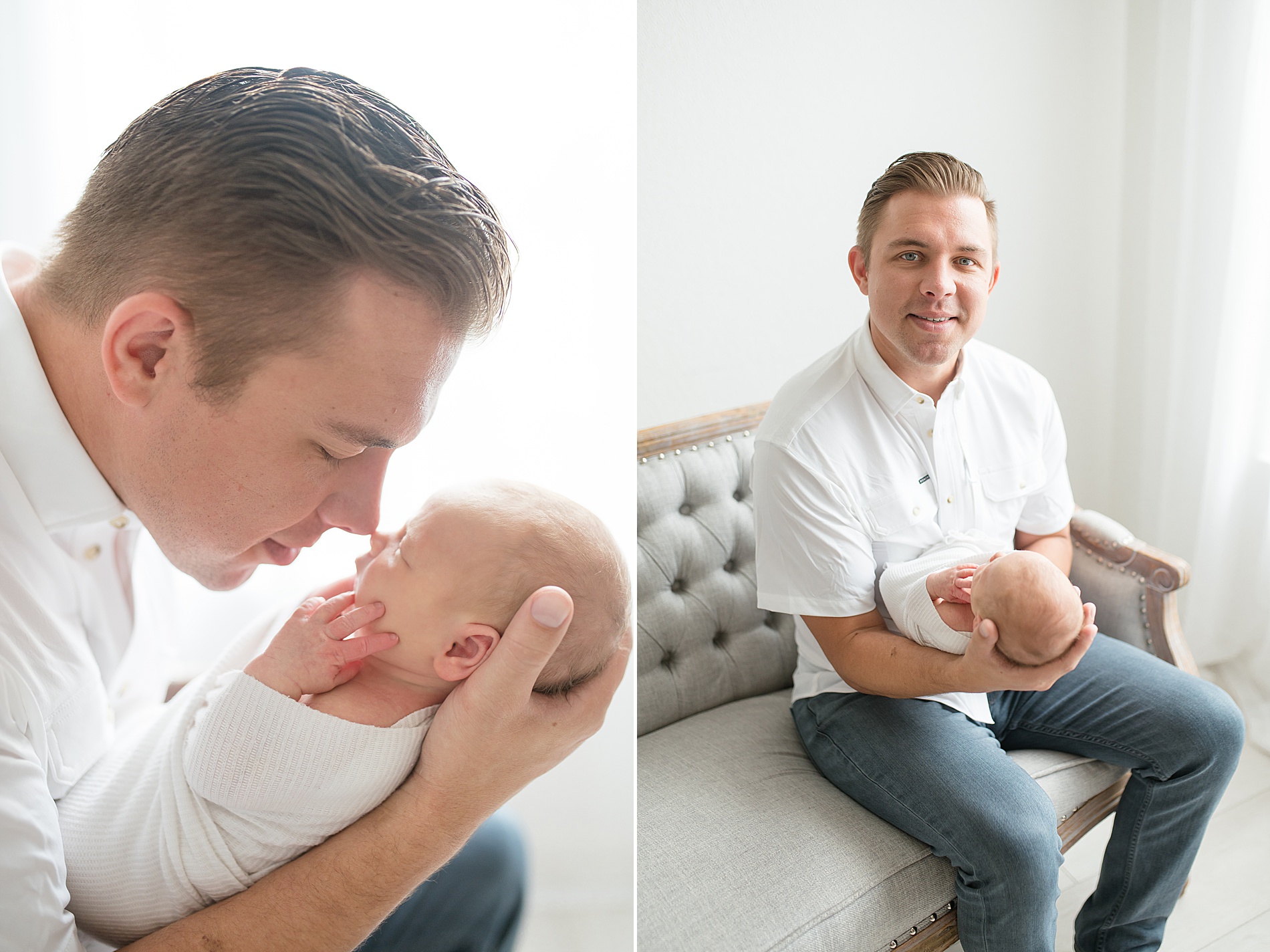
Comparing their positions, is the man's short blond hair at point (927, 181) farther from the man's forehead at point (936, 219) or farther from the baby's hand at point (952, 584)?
the baby's hand at point (952, 584)

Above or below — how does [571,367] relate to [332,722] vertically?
above

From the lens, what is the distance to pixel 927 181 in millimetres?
550

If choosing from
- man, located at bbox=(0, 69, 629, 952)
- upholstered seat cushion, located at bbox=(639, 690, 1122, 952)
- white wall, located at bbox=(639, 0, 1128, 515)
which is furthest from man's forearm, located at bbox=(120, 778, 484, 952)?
white wall, located at bbox=(639, 0, 1128, 515)

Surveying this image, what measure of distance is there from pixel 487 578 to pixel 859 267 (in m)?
0.36

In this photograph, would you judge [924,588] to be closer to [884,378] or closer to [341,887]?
[884,378]

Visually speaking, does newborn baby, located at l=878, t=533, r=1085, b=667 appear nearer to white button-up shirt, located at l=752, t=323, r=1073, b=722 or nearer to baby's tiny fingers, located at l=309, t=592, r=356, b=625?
white button-up shirt, located at l=752, t=323, r=1073, b=722

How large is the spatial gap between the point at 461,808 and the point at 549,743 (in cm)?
6

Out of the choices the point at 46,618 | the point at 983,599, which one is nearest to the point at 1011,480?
the point at 983,599

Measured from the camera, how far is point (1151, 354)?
1.26m

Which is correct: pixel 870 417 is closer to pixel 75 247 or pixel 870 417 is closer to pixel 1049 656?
pixel 1049 656

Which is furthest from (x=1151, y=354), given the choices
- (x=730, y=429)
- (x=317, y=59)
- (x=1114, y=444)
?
(x=317, y=59)

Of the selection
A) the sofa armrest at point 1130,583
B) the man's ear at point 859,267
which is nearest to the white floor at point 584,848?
the man's ear at point 859,267

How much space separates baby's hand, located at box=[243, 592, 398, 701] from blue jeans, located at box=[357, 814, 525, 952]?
141 mm

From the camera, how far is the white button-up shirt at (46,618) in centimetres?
34
